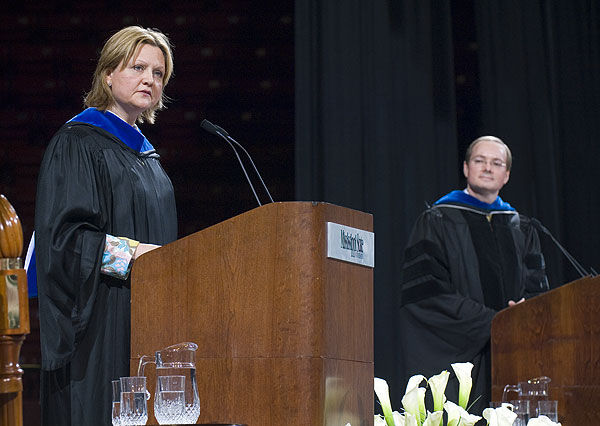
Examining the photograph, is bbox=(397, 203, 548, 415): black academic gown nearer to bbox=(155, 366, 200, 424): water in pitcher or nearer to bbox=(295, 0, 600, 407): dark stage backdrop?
bbox=(295, 0, 600, 407): dark stage backdrop

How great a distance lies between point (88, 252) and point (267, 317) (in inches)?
26.0

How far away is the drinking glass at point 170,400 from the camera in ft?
7.18

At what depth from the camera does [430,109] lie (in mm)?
6301

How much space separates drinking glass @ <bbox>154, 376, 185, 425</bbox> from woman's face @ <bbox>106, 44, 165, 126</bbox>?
3.72 ft

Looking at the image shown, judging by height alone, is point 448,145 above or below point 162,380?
above

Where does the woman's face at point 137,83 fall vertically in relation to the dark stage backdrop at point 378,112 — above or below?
below

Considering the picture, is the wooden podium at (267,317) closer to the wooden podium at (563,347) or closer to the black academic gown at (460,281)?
the wooden podium at (563,347)

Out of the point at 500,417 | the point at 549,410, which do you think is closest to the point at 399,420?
the point at 500,417

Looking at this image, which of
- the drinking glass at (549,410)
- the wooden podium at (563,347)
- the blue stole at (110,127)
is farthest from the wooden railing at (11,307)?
the wooden podium at (563,347)

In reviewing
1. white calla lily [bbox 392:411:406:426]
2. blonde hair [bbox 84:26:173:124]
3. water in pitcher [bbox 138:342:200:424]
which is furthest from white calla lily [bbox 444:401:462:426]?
blonde hair [bbox 84:26:173:124]

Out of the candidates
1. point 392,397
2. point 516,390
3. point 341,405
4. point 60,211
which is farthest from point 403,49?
point 341,405

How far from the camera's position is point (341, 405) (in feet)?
7.64

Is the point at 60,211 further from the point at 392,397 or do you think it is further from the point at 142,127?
the point at 142,127

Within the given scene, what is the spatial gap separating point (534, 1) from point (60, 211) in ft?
14.3
